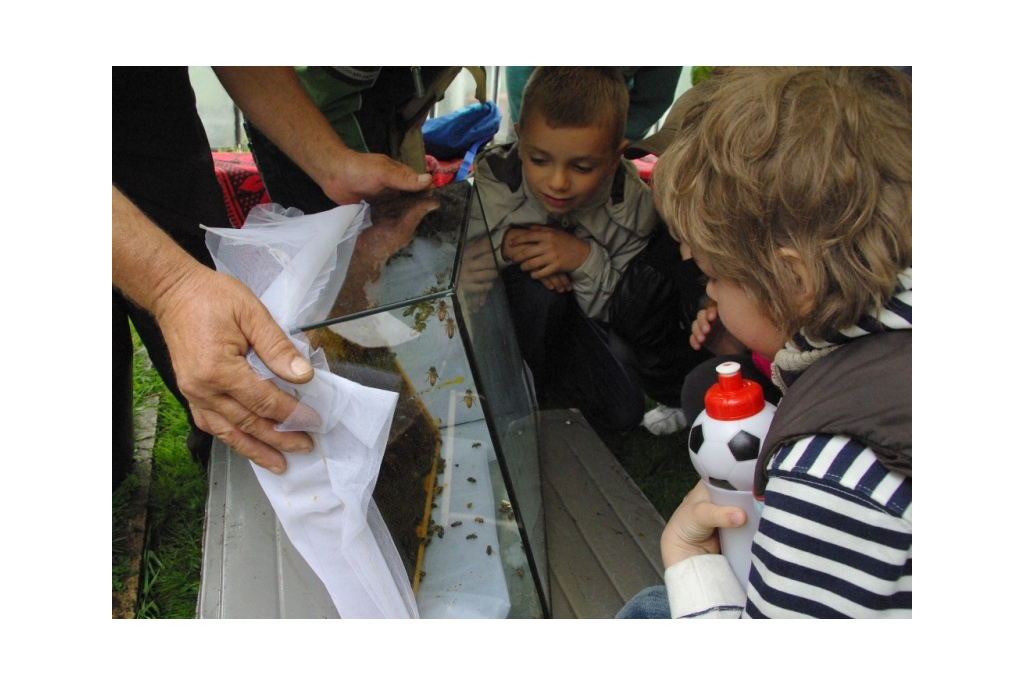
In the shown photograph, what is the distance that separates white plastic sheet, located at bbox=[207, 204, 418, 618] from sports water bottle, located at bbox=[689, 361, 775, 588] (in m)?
0.52

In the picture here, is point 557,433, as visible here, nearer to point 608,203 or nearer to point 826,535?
point 608,203

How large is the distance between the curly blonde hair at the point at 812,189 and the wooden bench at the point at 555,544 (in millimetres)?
804

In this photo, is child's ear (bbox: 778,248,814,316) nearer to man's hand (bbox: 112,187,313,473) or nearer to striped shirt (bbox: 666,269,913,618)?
striped shirt (bbox: 666,269,913,618)

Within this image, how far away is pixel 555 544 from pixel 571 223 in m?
0.94

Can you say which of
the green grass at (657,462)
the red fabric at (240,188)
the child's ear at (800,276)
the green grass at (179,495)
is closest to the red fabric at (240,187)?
the red fabric at (240,188)

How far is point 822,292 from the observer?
1.02 meters

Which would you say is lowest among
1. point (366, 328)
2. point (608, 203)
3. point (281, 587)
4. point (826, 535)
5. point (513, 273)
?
point (281, 587)

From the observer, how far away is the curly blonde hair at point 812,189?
100 centimetres

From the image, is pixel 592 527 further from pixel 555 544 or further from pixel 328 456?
pixel 328 456

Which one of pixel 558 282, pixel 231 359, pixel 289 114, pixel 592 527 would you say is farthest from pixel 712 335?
pixel 231 359

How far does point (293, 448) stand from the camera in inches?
46.8

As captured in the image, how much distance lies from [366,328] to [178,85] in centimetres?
99

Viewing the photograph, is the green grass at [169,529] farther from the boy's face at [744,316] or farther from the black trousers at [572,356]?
the boy's face at [744,316]

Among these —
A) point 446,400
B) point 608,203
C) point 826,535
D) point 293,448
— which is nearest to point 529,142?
point 608,203
